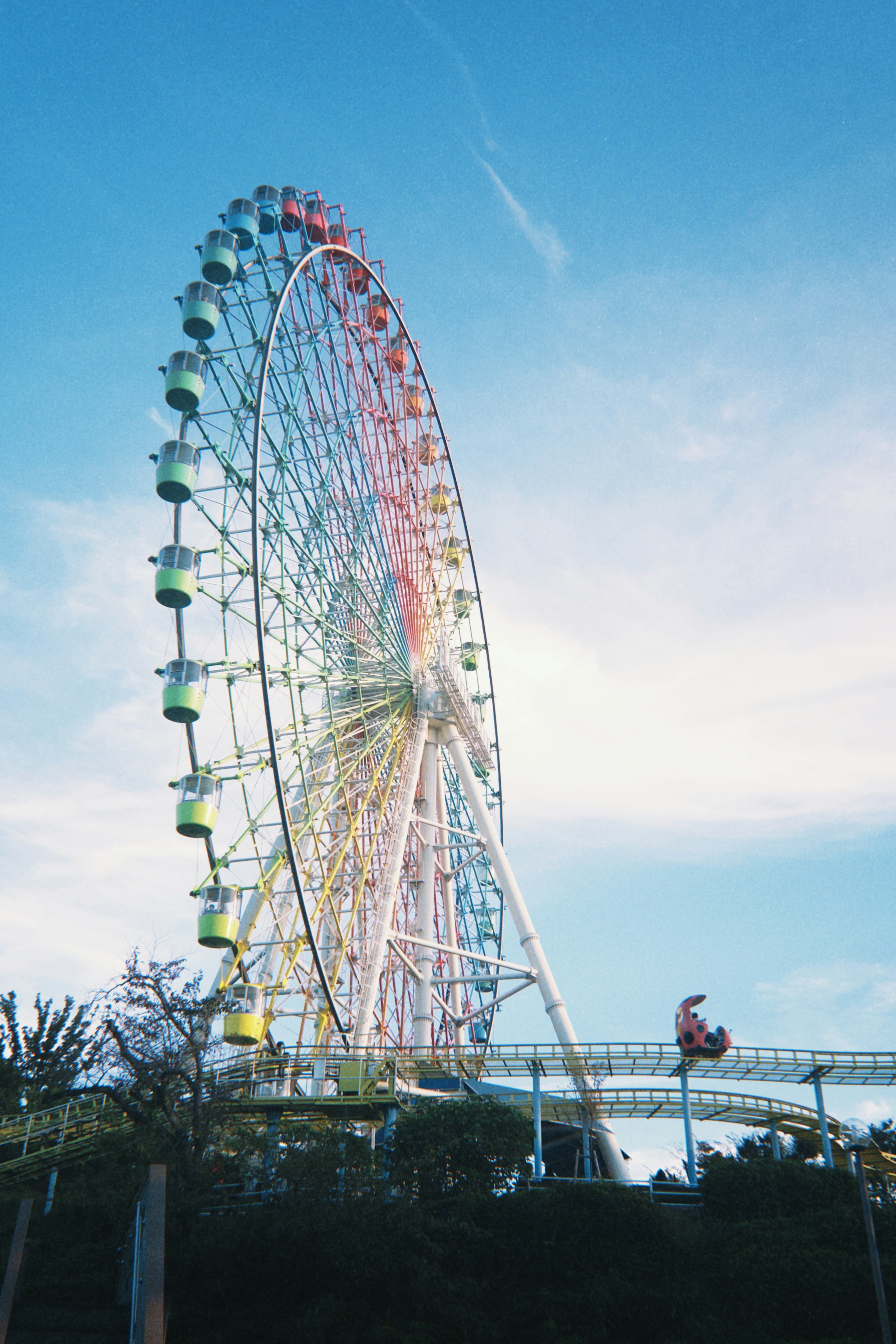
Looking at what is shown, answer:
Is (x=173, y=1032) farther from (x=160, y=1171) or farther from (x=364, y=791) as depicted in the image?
(x=160, y=1171)

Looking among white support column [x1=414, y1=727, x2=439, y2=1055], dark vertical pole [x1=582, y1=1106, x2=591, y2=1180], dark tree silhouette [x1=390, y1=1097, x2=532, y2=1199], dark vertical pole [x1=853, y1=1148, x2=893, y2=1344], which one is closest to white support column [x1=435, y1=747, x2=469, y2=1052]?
white support column [x1=414, y1=727, x2=439, y2=1055]

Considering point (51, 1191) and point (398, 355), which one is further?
point (398, 355)

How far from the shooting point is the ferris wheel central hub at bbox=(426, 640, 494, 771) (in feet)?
131

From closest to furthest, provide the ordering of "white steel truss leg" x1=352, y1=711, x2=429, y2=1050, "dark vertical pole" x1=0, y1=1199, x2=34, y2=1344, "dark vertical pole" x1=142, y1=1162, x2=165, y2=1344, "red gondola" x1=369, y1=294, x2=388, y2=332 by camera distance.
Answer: "dark vertical pole" x1=142, y1=1162, x2=165, y2=1344, "dark vertical pole" x1=0, y1=1199, x2=34, y2=1344, "white steel truss leg" x1=352, y1=711, x2=429, y2=1050, "red gondola" x1=369, y1=294, x2=388, y2=332

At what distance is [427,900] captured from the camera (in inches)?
1532

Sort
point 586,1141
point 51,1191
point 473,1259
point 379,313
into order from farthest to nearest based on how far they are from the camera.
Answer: point 379,313 < point 586,1141 < point 51,1191 < point 473,1259

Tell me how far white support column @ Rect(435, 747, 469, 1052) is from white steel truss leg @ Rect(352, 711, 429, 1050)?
165 centimetres

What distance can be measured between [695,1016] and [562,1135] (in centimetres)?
695

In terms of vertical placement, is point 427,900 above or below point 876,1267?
above

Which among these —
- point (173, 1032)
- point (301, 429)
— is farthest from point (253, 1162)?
point (301, 429)

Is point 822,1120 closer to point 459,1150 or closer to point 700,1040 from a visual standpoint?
point 700,1040

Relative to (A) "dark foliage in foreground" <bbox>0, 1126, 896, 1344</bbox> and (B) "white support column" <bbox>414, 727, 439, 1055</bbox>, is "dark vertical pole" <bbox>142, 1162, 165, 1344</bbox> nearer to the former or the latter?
(A) "dark foliage in foreground" <bbox>0, 1126, 896, 1344</bbox>

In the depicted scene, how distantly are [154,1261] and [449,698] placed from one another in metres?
27.6

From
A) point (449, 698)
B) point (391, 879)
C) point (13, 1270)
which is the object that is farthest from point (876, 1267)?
point (449, 698)
